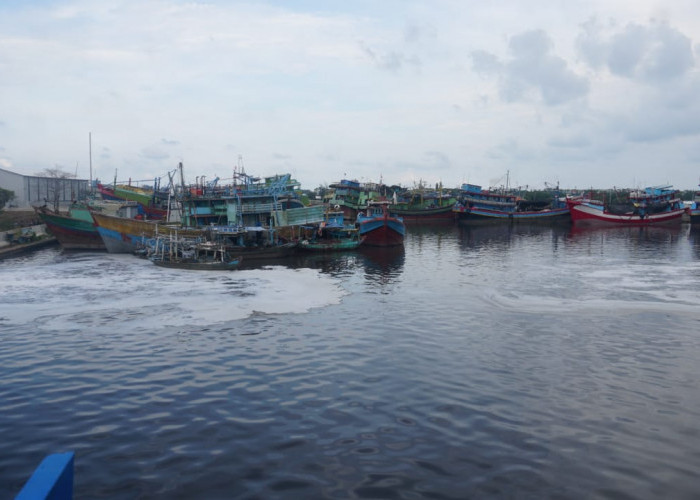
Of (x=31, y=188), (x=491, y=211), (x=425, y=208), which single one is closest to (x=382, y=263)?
(x=425, y=208)

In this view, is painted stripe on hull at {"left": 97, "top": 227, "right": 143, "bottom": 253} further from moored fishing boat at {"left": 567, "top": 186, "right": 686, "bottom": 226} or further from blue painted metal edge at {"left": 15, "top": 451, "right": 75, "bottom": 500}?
moored fishing boat at {"left": 567, "top": 186, "right": 686, "bottom": 226}

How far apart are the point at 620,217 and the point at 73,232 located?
7246 centimetres

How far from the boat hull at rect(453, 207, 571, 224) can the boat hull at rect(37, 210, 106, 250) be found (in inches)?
2180

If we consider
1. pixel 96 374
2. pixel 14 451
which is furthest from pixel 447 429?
pixel 96 374

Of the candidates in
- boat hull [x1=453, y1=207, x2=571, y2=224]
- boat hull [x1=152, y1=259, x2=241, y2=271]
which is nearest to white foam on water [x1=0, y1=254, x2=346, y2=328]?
boat hull [x1=152, y1=259, x2=241, y2=271]

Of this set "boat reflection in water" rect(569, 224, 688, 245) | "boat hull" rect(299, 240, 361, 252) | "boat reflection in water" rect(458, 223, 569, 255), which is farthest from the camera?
"boat reflection in water" rect(569, 224, 688, 245)

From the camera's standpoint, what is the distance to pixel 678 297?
2497cm

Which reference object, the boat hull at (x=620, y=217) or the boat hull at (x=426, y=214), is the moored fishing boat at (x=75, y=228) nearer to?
the boat hull at (x=426, y=214)

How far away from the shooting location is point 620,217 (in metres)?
77.0

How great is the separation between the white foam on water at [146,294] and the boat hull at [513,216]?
53399 millimetres

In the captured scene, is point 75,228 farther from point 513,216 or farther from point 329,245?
point 513,216

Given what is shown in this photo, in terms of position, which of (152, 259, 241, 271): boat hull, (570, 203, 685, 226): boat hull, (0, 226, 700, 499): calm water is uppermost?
(570, 203, 685, 226): boat hull

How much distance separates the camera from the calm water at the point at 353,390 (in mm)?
9211

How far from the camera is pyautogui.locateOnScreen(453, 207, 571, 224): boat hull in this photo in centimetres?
8375
